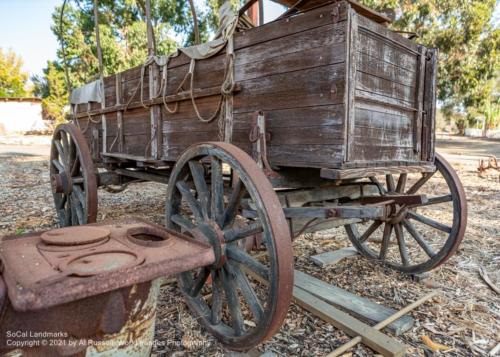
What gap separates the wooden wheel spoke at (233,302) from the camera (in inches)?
78.5

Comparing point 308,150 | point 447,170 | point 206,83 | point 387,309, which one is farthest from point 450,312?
point 206,83

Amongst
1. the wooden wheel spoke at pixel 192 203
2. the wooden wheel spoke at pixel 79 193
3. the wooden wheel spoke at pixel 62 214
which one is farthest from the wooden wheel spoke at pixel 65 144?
the wooden wheel spoke at pixel 192 203

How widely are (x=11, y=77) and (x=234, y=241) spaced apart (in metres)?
43.6

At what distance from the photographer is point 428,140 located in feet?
9.04

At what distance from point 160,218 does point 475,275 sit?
365 centimetres

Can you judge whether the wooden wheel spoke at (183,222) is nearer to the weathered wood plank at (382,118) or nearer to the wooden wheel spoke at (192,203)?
the wooden wheel spoke at (192,203)

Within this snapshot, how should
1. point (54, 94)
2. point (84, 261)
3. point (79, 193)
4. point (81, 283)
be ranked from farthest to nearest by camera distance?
point (54, 94) < point (79, 193) < point (84, 261) < point (81, 283)

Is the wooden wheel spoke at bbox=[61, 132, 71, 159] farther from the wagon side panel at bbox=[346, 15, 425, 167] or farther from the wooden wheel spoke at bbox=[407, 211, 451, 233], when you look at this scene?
the wooden wheel spoke at bbox=[407, 211, 451, 233]

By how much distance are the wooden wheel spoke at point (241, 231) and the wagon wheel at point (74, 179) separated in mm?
1890

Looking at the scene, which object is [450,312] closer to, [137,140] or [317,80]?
[317,80]

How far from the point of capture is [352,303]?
2.53 metres

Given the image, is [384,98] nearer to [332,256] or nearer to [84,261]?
[332,256]

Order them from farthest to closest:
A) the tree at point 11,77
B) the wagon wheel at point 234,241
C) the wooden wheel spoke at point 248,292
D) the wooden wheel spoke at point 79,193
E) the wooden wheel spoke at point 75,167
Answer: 1. the tree at point 11,77
2. the wooden wheel spoke at point 75,167
3. the wooden wheel spoke at point 79,193
4. the wooden wheel spoke at point 248,292
5. the wagon wheel at point 234,241

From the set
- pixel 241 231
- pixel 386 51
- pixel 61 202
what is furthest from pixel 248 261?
pixel 61 202
